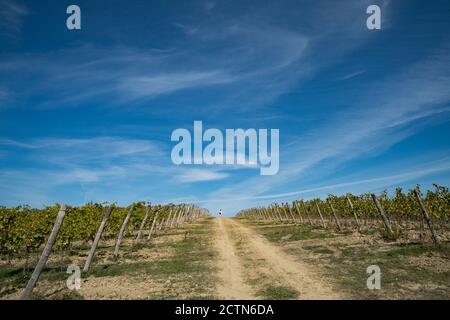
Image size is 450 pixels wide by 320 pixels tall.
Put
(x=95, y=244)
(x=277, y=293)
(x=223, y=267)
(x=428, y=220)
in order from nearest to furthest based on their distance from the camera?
1. (x=277, y=293)
2. (x=223, y=267)
3. (x=95, y=244)
4. (x=428, y=220)

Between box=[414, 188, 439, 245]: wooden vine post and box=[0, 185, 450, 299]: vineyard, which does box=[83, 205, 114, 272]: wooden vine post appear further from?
box=[414, 188, 439, 245]: wooden vine post

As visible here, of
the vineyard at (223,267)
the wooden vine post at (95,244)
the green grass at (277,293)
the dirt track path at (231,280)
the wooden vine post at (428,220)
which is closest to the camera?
the green grass at (277,293)

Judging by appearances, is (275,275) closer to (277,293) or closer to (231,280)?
(231,280)

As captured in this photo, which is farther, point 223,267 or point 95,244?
point 95,244

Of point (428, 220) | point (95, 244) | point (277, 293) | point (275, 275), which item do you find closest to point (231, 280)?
point (275, 275)

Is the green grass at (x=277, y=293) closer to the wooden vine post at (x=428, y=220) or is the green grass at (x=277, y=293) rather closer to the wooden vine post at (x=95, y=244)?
the wooden vine post at (x=95, y=244)

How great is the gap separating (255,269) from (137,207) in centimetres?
2135

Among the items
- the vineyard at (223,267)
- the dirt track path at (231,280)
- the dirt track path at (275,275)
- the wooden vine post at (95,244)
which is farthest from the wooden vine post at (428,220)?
the wooden vine post at (95,244)

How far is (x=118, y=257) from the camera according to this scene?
18109mm

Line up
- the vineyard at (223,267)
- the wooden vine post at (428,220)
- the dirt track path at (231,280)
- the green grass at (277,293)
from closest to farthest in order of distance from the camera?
the green grass at (277,293) → the dirt track path at (231,280) → the vineyard at (223,267) → the wooden vine post at (428,220)

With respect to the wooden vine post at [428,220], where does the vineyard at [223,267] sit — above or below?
below

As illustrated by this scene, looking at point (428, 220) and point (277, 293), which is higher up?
point (428, 220)

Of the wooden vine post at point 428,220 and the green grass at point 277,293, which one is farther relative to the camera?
the wooden vine post at point 428,220
